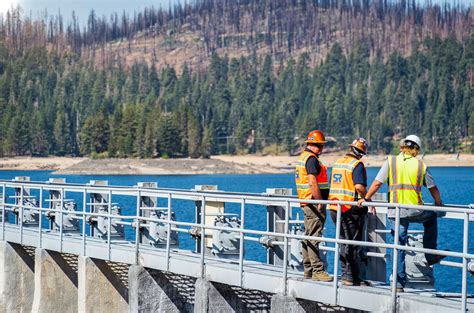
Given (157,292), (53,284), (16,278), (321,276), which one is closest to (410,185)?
(321,276)

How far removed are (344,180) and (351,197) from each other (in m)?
0.20

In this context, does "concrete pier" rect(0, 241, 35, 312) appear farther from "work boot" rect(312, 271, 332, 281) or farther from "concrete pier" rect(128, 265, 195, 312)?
"work boot" rect(312, 271, 332, 281)

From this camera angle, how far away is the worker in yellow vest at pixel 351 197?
11.9 meters

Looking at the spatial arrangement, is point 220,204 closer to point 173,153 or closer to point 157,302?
point 157,302

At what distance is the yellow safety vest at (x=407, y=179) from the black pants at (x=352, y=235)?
544mm

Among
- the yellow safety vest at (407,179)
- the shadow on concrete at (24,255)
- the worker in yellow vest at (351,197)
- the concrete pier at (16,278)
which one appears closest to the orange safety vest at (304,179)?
the worker in yellow vest at (351,197)

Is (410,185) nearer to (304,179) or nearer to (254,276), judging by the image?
(304,179)

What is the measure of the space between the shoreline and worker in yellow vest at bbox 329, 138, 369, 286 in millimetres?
133901

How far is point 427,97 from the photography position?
185 m

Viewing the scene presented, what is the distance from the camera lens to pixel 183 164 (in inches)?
5896

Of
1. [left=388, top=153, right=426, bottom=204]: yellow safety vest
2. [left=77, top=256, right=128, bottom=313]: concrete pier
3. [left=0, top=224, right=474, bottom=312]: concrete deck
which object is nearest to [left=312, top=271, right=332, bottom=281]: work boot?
[left=0, top=224, right=474, bottom=312]: concrete deck

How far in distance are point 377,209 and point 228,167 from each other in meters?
138

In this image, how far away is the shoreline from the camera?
148m

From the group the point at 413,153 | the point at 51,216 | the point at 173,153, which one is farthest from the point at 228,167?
the point at 413,153
